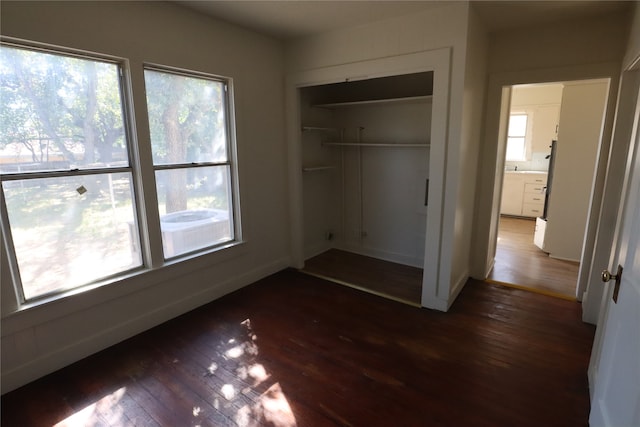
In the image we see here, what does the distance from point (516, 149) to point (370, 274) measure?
547 cm

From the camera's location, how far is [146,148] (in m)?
2.65

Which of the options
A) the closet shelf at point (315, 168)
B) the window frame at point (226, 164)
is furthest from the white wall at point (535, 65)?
the window frame at point (226, 164)

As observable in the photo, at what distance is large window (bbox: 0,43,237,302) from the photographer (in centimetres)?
210

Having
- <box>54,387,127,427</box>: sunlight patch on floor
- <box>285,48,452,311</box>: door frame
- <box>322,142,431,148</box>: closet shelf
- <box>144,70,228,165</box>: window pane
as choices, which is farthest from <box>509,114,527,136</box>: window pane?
<box>54,387,127,427</box>: sunlight patch on floor

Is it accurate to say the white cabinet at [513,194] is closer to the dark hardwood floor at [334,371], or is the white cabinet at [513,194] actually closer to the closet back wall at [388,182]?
the closet back wall at [388,182]

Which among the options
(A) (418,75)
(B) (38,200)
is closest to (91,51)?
(B) (38,200)

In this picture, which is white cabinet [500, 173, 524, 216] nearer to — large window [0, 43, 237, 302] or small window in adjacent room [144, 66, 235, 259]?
small window in adjacent room [144, 66, 235, 259]

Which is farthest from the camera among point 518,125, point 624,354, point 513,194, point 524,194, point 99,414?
point 518,125

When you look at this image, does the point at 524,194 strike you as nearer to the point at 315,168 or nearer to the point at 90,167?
the point at 315,168

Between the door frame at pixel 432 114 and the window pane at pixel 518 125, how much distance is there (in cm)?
542

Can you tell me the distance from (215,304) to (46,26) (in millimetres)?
2483

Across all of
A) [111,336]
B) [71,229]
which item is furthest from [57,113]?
[111,336]

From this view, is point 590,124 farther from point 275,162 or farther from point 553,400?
point 275,162

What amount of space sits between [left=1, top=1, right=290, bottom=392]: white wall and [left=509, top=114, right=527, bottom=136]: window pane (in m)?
5.86
